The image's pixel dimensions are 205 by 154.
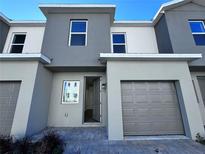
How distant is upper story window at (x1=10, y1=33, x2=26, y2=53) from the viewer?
275 inches

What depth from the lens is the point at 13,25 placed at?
7305mm

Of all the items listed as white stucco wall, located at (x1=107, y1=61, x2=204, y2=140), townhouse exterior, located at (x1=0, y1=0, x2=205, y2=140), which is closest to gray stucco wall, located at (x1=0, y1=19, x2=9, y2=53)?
townhouse exterior, located at (x1=0, y1=0, x2=205, y2=140)

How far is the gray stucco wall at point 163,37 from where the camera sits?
5.99 metres

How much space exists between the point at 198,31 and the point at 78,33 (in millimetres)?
7446

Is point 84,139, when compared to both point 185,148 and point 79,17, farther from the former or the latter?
point 79,17

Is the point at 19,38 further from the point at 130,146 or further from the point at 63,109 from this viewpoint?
the point at 130,146

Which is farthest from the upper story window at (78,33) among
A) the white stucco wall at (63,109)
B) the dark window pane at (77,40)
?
the white stucco wall at (63,109)

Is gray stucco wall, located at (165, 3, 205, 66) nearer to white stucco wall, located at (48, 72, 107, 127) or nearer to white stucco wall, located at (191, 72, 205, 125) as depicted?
white stucco wall, located at (191, 72, 205, 125)

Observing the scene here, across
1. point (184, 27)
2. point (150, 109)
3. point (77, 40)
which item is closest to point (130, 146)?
point (150, 109)

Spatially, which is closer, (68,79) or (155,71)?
(155,71)

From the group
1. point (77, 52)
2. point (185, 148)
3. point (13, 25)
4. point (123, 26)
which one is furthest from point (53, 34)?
point (185, 148)

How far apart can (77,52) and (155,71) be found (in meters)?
4.29

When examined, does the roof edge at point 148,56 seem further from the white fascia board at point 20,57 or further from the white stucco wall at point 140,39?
the white fascia board at point 20,57

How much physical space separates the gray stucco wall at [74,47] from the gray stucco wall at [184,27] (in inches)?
150
